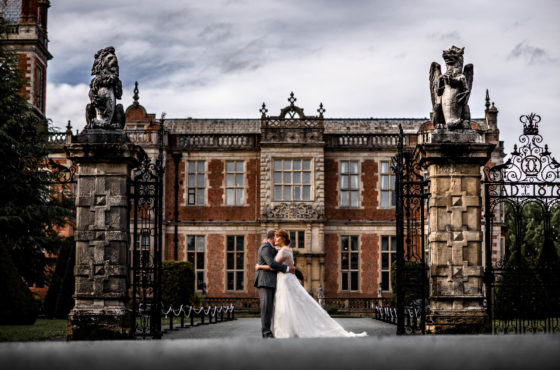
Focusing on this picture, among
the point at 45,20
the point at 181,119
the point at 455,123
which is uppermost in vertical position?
the point at 45,20

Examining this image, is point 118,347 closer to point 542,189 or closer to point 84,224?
point 84,224

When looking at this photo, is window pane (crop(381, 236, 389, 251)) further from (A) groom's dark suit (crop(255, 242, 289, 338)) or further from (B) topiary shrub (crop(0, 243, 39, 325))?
(A) groom's dark suit (crop(255, 242, 289, 338))

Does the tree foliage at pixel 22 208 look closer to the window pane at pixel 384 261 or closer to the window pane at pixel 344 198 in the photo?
the window pane at pixel 344 198

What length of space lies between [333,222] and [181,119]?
31.8 ft

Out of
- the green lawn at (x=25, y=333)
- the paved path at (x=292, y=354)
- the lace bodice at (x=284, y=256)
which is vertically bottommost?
the green lawn at (x=25, y=333)

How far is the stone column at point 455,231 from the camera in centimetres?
948

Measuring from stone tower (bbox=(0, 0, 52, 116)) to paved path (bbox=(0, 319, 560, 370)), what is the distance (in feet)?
114

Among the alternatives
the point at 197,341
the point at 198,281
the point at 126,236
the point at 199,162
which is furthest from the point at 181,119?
the point at 197,341

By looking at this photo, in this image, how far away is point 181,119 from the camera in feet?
118

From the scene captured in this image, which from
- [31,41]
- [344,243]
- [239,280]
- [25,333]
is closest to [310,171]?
[344,243]

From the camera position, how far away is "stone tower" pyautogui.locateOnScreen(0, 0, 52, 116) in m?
35.9

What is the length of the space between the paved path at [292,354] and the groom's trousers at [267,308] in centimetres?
608

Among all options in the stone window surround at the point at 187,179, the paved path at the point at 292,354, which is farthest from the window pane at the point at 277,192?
the paved path at the point at 292,354

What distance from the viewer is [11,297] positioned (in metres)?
13.7
